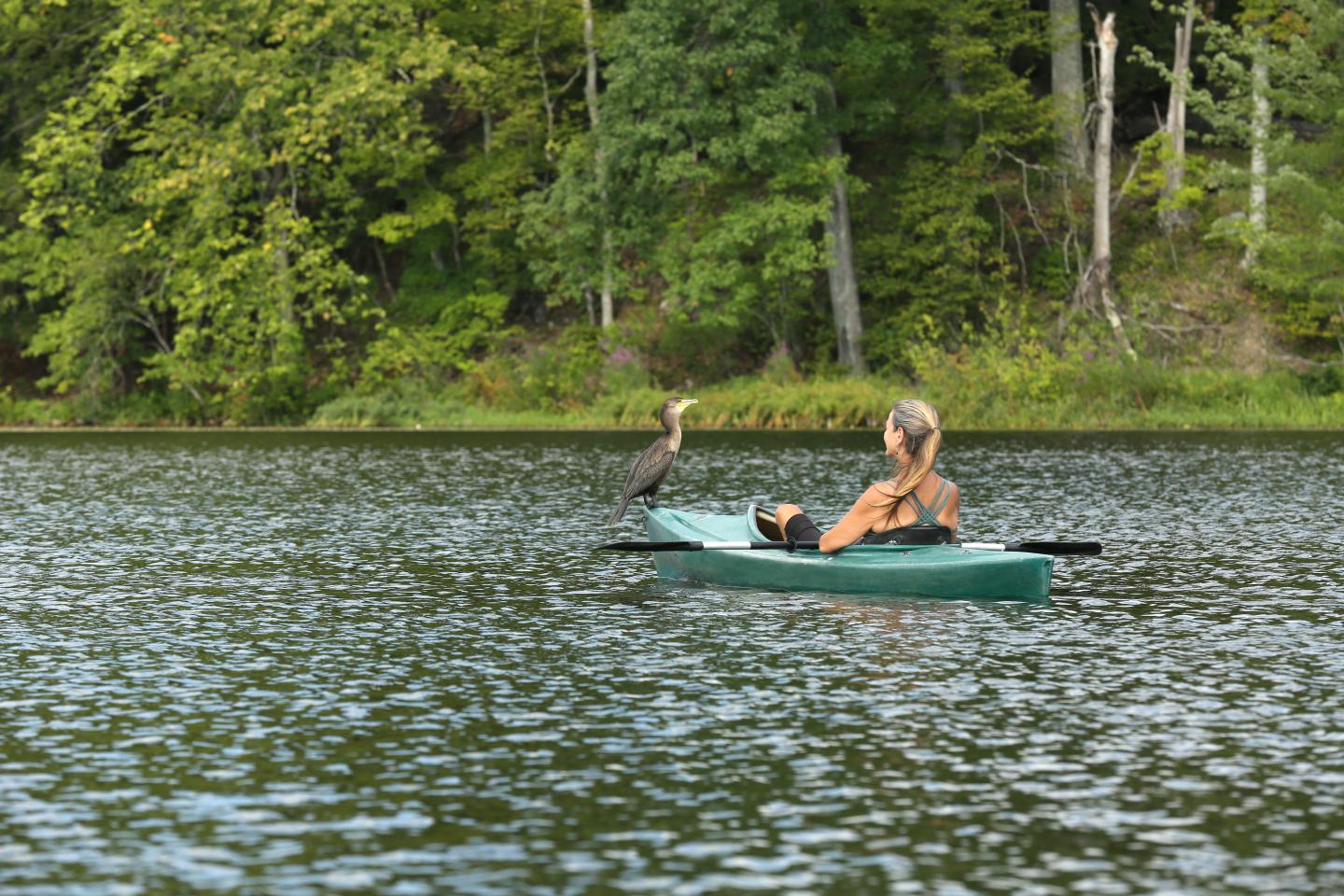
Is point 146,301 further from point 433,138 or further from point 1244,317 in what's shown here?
point 1244,317

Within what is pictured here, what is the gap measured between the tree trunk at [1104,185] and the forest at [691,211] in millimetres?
109

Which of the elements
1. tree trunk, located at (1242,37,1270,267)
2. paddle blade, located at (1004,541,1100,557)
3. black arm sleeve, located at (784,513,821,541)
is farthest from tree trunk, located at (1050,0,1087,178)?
black arm sleeve, located at (784,513,821,541)

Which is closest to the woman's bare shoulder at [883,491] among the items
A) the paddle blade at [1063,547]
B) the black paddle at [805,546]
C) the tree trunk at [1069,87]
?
the black paddle at [805,546]

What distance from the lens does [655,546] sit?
18.3 metres

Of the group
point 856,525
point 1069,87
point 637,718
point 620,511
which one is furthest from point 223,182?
point 637,718

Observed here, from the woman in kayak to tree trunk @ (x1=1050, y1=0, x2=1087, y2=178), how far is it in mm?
32501

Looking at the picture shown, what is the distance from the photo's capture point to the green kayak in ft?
55.4

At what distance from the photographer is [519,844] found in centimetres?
906

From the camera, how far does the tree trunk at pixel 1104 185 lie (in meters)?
45.3

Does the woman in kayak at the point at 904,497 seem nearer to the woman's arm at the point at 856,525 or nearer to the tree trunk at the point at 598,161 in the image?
the woman's arm at the point at 856,525

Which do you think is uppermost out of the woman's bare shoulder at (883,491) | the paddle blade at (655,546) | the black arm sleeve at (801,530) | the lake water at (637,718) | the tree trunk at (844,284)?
the tree trunk at (844,284)

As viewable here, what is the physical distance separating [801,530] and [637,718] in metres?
6.33

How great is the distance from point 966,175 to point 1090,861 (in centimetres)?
4102

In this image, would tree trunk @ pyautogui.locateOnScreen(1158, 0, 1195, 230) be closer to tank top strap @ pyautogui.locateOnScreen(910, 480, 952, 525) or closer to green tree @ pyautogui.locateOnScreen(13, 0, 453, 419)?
green tree @ pyautogui.locateOnScreen(13, 0, 453, 419)
